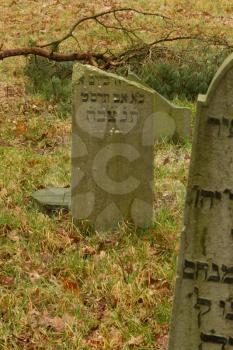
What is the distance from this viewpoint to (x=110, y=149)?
5.70 m

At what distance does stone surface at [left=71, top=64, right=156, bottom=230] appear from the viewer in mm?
5570

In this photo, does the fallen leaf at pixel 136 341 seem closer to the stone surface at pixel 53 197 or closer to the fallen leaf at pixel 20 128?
the stone surface at pixel 53 197

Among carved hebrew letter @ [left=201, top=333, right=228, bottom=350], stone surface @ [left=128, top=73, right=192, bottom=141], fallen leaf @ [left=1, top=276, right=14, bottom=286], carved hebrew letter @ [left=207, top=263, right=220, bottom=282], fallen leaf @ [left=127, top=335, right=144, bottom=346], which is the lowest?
fallen leaf @ [left=127, top=335, right=144, bottom=346]

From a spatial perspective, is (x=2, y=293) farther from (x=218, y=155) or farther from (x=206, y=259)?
(x=218, y=155)

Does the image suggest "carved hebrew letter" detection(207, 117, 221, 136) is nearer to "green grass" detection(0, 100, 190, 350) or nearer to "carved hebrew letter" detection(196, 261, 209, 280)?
"carved hebrew letter" detection(196, 261, 209, 280)

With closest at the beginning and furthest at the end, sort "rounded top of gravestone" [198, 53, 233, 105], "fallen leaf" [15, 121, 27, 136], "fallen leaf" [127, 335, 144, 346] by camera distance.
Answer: "rounded top of gravestone" [198, 53, 233, 105], "fallen leaf" [127, 335, 144, 346], "fallen leaf" [15, 121, 27, 136]

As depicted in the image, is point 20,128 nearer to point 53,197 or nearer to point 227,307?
point 53,197

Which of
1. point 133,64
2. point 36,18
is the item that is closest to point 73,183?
point 133,64

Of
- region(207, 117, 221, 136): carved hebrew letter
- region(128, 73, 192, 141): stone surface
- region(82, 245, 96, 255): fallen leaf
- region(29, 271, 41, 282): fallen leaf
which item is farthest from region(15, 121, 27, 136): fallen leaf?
region(207, 117, 221, 136): carved hebrew letter

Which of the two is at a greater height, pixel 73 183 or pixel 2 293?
pixel 73 183

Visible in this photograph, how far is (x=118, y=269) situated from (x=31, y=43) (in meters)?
7.00

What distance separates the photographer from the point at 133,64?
997 centimetres

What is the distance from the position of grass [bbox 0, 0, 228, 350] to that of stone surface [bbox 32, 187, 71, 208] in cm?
9

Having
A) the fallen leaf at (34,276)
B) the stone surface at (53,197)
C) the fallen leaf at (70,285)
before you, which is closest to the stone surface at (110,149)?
the stone surface at (53,197)
